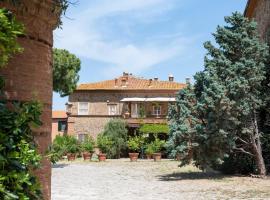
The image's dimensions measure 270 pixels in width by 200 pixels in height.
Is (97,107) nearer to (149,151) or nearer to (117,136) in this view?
(117,136)

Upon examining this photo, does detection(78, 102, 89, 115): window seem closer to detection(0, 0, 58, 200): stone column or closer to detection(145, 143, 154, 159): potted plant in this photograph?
detection(145, 143, 154, 159): potted plant

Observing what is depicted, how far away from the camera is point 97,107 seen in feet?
164

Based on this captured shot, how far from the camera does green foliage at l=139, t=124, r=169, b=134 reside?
43625 millimetres

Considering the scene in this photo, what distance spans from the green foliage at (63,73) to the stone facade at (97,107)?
1924 centimetres

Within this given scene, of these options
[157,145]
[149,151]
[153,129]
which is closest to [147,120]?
[153,129]

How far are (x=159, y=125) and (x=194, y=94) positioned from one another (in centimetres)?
2317

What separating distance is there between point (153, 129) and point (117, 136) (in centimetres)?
449

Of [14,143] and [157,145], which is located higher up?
[157,145]

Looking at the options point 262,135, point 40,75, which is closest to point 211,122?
point 262,135

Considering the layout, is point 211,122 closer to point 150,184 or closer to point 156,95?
point 150,184

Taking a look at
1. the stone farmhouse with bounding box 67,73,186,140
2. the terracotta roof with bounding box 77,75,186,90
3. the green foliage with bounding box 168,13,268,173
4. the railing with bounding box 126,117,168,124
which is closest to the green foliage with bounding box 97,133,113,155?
the railing with bounding box 126,117,168,124

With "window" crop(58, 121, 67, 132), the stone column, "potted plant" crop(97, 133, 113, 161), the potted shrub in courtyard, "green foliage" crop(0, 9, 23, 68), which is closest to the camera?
"green foliage" crop(0, 9, 23, 68)

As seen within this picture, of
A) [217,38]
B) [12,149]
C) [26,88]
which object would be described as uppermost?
[217,38]

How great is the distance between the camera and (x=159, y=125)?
44312 millimetres
